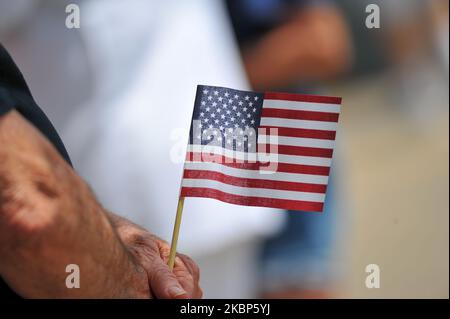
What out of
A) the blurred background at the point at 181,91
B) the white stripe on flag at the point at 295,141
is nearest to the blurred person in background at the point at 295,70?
the blurred background at the point at 181,91

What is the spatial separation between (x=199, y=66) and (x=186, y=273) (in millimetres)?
1305

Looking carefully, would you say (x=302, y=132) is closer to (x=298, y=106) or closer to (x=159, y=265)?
(x=298, y=106)

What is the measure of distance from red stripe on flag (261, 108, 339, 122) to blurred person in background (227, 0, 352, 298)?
1.33m

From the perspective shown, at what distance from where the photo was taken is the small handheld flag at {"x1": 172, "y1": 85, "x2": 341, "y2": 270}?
230cm

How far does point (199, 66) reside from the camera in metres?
3.64

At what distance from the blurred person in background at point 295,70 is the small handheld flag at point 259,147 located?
4.35 ft

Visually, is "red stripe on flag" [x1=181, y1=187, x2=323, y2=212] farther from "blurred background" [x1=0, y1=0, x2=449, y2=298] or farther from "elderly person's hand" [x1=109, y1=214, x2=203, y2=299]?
"blurred background" [x1=0, y1=0, x2=449, y2=298]

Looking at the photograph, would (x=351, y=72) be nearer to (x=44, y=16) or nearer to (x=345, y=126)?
(x=345, y=126)

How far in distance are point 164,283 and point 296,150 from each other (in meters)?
0.41

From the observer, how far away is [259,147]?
229 centimetres

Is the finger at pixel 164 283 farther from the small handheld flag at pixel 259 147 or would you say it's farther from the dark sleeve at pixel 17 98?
the dark sleeve at pixel 17 98
